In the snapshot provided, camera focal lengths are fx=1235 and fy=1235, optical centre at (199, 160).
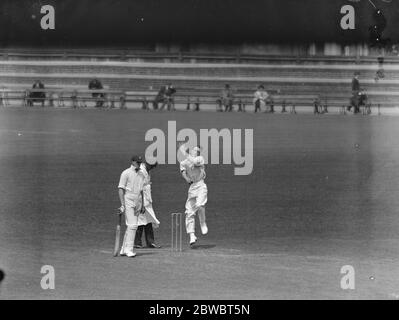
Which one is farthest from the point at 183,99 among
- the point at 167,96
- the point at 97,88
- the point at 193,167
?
the point at 193,167

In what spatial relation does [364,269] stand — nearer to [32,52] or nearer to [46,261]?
[46,261]

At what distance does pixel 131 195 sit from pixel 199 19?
10656mm

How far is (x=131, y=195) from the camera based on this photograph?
65.6 ft

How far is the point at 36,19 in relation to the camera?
30.7 metres

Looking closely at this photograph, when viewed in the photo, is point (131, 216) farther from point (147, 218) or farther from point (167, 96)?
point (167, 96)

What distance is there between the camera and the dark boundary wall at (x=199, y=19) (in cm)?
2872

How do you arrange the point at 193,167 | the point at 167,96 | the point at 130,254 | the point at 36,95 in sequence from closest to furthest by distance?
the point at 130,254, the point at 193,167, the point at 167,96, the point at 36,95

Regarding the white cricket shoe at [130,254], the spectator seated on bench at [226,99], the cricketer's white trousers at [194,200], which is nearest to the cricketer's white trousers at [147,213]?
the white cricket shoe at [130,254]

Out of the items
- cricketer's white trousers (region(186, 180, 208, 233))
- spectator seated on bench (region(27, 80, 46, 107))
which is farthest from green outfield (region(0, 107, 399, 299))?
spectator seated on bench (region(27, 80, 46, 107))

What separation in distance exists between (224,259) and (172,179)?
8.02m

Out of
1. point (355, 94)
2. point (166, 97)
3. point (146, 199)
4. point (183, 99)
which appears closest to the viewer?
point (146, 199)

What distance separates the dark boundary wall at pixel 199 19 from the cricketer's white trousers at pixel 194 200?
7.62 meters

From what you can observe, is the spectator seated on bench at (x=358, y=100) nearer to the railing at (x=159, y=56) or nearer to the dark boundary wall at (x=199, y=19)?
the railing at (x=159, y=56)
